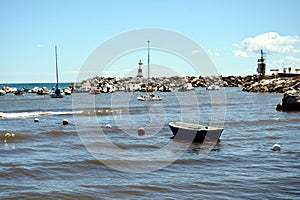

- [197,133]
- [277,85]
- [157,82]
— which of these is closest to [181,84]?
[157,82]

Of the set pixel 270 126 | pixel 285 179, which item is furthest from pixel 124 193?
pixel 270 126

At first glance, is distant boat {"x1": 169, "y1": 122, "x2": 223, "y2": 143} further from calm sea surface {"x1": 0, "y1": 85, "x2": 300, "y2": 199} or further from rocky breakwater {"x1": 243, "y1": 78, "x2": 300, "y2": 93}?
rocky breakwater {"x1": 243, "y1": 78, "x2": 300, "y2": 93}

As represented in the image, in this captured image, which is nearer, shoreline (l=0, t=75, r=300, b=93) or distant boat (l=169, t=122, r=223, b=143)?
distant boat (l=169, t=122, r=223, b=143)

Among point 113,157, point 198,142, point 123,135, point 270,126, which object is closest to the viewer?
point 113,157

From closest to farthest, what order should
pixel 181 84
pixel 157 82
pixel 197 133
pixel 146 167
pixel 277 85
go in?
pixel 146 167 < pixel 197 133 < pixel 277 85 < pixel 181 84 < pixel 157 82

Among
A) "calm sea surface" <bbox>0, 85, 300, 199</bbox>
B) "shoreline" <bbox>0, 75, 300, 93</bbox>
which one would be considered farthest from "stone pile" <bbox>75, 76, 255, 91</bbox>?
"calm sea surface" <bbox>0, 85, 300, 199</bbox>

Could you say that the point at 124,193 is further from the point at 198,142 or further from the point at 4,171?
the point at 198,142

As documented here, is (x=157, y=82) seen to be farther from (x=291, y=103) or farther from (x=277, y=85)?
(x=291, y=103)

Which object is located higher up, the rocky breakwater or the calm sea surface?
the rocky breakwater

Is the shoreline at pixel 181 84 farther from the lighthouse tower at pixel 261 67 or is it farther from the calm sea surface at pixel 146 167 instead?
the calm sea surface at pixel 146 167

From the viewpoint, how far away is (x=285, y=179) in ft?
44.0

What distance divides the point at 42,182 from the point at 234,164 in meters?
7.98

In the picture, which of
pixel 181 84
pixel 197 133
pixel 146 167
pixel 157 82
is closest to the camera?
pixel 146 167

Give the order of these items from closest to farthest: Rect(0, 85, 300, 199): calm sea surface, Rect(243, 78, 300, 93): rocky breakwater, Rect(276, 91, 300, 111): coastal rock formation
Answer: Rect(0, 85, 300, 199): calm sea surface → Rect(276, 91, 300, 111): coastal rock formation → Rect(243, 78, 300, 93): rocky breakwater
